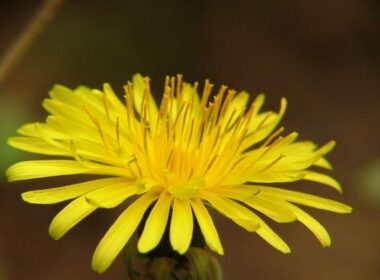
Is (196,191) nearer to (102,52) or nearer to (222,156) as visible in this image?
(222,156)

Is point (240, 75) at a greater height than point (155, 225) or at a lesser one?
greater

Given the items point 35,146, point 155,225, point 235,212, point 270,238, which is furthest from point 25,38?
point 270,238

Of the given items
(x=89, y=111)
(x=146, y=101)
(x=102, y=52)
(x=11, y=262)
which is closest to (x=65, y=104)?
(x=89, y=111)

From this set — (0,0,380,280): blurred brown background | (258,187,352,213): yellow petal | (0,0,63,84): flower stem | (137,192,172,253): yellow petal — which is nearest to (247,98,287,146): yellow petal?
(258,187,352,213): yellow petal

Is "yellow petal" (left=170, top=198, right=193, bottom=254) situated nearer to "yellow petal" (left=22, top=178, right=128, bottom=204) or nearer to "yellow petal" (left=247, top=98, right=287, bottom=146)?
"yellow petal" (left=22, top=178, right=128, bottom=204)

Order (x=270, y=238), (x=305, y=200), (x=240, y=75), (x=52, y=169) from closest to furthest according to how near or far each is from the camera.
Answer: (x=270, y=238) < (x=52, y=169) < (x=305, y=200) < (x=240, y=75)

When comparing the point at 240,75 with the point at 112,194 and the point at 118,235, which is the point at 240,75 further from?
the point at 118,235

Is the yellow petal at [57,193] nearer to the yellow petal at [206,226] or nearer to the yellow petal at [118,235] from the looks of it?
the yellow petal at [118,235]
